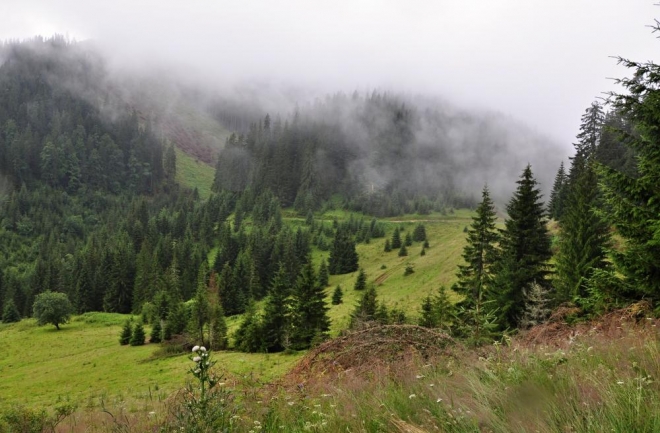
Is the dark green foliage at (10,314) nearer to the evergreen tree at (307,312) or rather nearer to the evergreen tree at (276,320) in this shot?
the evergreen tree at (276,320)

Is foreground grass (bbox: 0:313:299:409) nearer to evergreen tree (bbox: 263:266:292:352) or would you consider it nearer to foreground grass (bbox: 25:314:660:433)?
evergreen tree (bbox: 263:266:292:352)

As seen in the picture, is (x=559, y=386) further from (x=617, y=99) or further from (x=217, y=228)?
(x=217, y=228)

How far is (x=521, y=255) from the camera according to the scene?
25.1 meters

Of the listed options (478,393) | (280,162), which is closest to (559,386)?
(478,393)

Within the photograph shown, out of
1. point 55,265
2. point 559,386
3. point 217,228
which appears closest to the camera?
point 559,386

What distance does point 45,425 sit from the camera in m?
6.35

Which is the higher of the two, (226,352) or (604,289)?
(604,289)

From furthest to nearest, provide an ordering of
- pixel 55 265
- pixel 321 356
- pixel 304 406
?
pixel 55 265
pixel 321 356
pixel 304 406

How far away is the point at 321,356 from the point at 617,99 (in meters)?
9.94

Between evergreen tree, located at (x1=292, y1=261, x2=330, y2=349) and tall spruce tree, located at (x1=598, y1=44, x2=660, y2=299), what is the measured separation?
106 ft

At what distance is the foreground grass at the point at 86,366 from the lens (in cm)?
2719

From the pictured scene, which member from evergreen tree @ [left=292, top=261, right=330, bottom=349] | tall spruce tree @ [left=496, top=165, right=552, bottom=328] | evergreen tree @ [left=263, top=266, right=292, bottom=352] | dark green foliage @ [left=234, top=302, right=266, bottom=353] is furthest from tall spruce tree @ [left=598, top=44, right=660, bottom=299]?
dark green foliage @ [left=234, top=302, right=266, bottom=353]

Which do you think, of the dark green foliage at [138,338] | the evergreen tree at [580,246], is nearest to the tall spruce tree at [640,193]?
the evergreen tree at [580,246]

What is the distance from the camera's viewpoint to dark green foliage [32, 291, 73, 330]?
64.2 m
